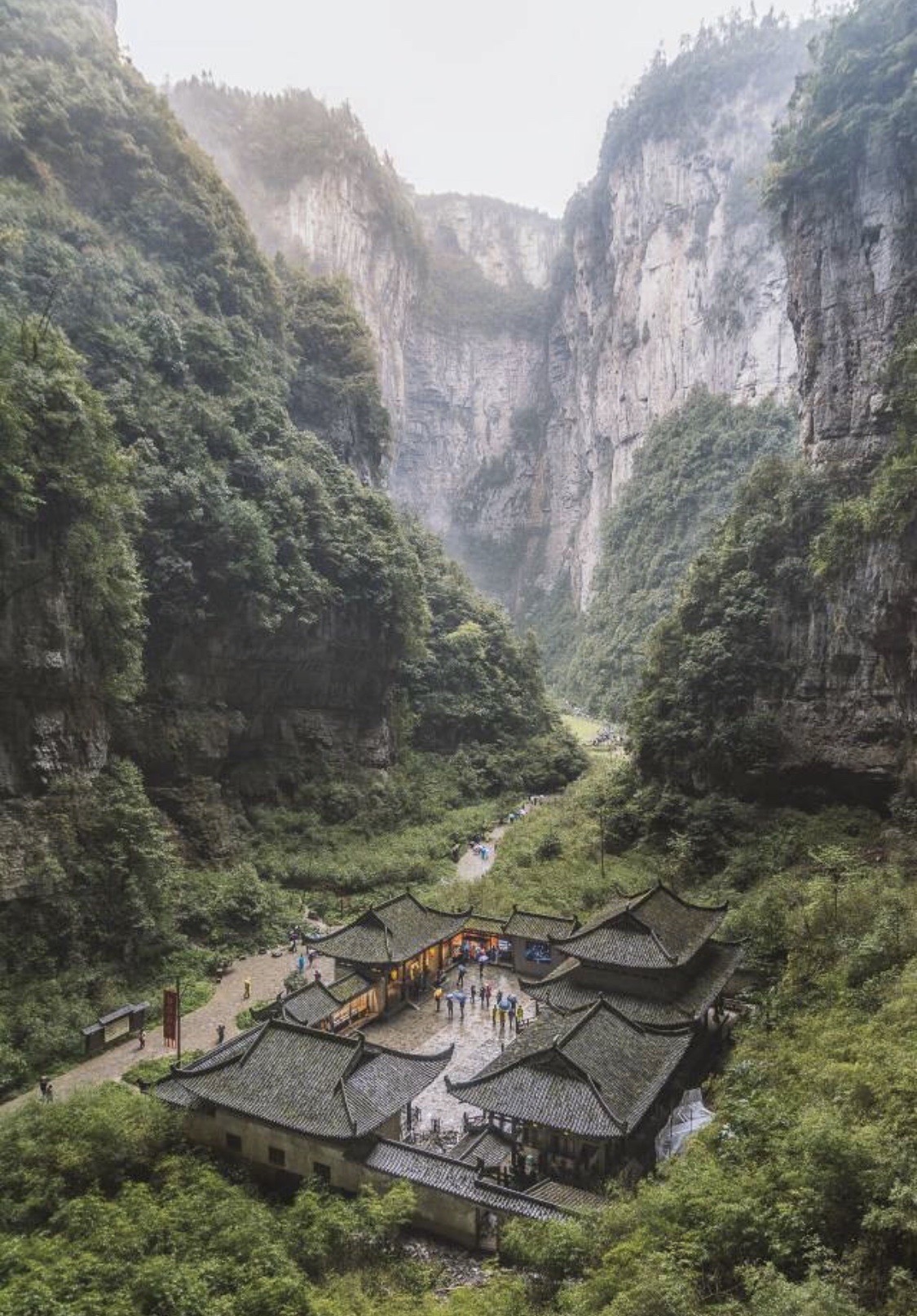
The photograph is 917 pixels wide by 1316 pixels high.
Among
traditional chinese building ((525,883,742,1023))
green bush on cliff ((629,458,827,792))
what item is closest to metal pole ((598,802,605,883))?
green bush on cliff ((629,458,827,792))

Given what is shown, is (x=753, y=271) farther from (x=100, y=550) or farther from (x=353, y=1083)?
(x=353, y=1083)

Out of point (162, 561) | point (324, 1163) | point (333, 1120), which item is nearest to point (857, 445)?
point (162, 561)

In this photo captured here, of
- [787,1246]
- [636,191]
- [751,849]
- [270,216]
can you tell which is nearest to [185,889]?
[751,849]

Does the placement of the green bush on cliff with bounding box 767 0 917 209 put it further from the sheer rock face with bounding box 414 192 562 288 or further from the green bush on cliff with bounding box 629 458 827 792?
the sheer rock face with bounding box 414 192 562 288

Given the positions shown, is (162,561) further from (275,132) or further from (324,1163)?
(275,132)

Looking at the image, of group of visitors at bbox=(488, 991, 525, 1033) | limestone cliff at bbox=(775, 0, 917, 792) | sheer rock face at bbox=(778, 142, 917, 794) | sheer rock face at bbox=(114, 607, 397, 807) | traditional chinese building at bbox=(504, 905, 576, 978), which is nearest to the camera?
group of visitors at bbox=(488, 991, 525, 1033)
